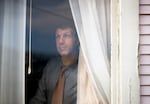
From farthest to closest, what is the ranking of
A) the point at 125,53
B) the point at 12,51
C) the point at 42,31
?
the point at 42,31, the point at 12,51, the point at 125,53

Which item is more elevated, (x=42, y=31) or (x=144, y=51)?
(x=42, y=31)

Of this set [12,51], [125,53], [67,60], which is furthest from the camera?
[67,60]

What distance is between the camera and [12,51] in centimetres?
243

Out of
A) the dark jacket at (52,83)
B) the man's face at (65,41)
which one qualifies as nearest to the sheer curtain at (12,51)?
the dark jacket at (52,83)

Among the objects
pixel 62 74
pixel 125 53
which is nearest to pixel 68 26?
pixel 62 74

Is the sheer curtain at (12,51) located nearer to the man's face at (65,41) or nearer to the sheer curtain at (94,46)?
the man's face at (65,41)

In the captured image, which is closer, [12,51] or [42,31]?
[12,51]

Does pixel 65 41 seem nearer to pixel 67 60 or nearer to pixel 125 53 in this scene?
pixel 67 60

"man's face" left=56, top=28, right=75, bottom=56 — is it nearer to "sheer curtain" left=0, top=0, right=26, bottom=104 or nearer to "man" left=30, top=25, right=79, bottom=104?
"man" left=30, top=25, right=79, bottom=104

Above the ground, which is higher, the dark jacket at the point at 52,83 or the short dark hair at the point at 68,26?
the short dark hair at the point at 68,26

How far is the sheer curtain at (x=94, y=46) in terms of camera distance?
2340mm

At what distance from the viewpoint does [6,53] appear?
2.43 m

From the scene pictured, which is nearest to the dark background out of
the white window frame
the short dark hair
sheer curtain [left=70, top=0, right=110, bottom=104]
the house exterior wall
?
the short dark hair

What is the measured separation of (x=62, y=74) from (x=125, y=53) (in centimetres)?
56
